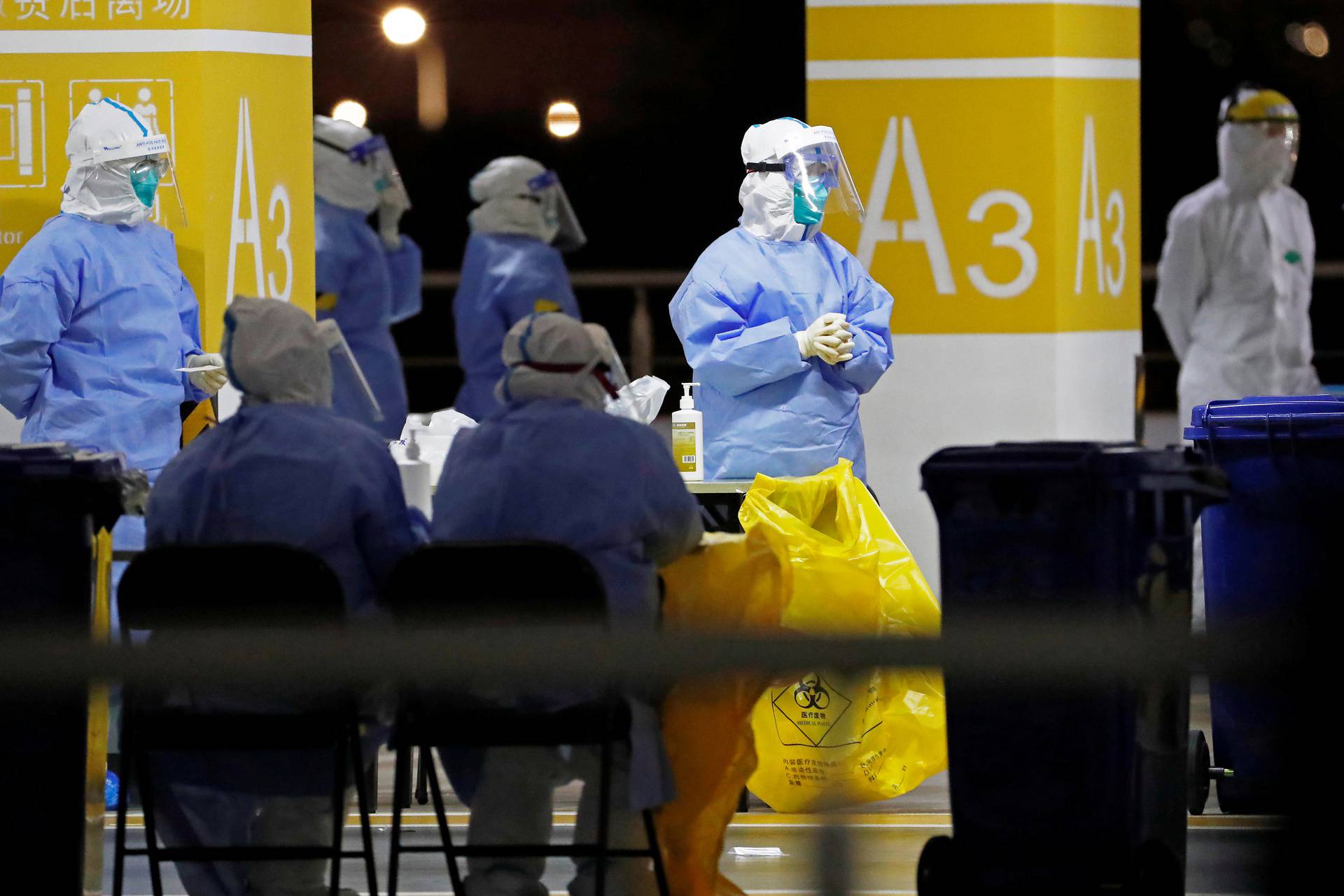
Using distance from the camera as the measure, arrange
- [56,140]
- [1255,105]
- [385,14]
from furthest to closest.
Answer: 1. [385,14]
2. [1255,105]
3. [56,140]

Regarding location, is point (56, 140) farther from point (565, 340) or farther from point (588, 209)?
point (588, 209)

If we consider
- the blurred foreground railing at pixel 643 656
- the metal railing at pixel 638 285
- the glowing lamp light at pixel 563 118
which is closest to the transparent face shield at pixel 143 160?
the blurred foreground railing at pixel 643 656

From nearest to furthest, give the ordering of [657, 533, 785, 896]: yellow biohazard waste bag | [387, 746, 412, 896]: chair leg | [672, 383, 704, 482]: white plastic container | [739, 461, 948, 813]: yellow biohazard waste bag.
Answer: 1. [387, 746, 412, 896]: chair leg
2. [657, 533, 785, 896]: yellow biohazard waste bag
3. [739, 461, 948, 813]: yellow biohazard waste bag
4. [672, 383, 704, 482]: white plastic container

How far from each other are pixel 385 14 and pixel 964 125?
238 inches

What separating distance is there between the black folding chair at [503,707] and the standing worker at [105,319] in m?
1.56

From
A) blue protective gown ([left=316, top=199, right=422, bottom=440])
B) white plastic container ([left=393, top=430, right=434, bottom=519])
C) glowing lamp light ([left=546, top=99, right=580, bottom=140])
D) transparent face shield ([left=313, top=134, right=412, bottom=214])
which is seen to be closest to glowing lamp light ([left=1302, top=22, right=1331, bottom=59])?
glowing lamp light ([left=546, top=99, right=580, bottom=140])

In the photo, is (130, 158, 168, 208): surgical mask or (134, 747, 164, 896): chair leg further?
(130, 158, 168, 208): surgical mask

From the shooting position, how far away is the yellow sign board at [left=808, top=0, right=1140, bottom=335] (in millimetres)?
5238

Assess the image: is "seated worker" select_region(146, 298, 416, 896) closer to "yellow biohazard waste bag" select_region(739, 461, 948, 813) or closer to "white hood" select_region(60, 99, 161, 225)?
"yellow biohazard waste bag" select_region(739, 461, 948, 813)

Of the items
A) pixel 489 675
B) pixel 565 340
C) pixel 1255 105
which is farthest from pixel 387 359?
pixel 489 675

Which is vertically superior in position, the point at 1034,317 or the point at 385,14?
the point at 385,14

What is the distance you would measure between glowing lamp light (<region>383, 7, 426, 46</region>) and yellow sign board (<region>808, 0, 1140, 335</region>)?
5.73m

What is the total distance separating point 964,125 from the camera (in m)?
5.26

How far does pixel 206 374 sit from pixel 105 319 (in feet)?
0.78
